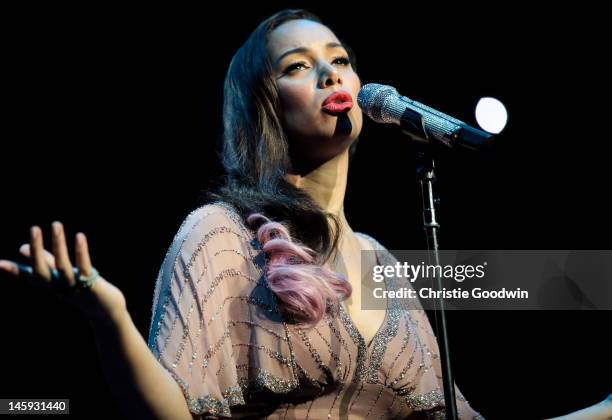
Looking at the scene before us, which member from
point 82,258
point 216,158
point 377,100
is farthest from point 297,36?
point 82,258

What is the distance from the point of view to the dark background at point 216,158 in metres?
2.49

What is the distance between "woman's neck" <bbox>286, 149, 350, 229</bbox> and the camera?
2.11 meters

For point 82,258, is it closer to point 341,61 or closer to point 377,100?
point 377,100

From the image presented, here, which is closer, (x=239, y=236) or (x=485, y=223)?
(x=239, y=236)

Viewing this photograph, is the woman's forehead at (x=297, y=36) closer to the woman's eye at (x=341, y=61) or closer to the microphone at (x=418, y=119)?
the woman's eye at (x=341, y=61)

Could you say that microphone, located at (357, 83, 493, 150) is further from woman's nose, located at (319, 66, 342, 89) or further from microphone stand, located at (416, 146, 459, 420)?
woman's nose, located at (319, 66, 342, 89)

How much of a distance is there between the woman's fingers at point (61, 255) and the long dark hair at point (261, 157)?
2.73 feet

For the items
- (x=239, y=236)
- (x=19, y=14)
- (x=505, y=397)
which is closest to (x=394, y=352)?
(x=239, y=236)

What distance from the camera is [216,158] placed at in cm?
262

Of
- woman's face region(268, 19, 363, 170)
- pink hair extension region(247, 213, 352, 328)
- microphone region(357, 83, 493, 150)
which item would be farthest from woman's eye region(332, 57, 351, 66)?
pink hair extension region(247, 213, 352, 328)

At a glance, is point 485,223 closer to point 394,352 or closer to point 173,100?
point 394,352

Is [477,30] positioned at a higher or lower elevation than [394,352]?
higher

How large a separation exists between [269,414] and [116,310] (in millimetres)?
655

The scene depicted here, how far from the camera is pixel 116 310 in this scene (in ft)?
4.09
